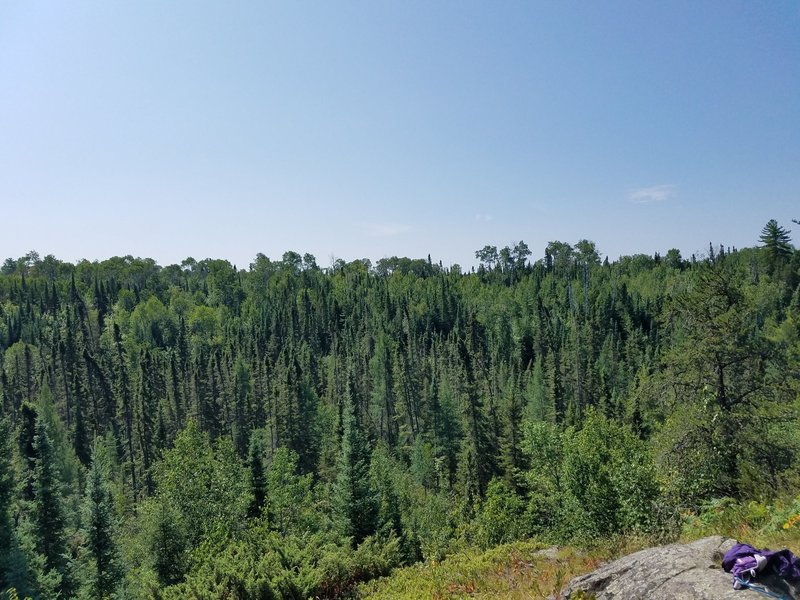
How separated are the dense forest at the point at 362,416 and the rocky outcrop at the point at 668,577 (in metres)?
4.36

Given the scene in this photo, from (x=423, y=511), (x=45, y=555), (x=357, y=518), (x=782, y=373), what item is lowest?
(x=423, y=511)

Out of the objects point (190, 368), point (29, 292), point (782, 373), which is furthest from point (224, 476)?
point (29, 292)

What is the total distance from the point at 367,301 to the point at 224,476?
100m

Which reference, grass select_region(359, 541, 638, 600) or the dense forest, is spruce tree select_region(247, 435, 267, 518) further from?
grass select_region(359, 541, 638, 600)

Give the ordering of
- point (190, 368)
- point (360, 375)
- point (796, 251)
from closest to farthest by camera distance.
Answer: point (190, 368) < point (360, 375) < point (796, 251)

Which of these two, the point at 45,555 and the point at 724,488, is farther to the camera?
the point at 45,555

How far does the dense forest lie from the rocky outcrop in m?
4.36

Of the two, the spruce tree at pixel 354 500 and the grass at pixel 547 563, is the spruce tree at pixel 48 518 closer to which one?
the spruce tree at pixel 354 500

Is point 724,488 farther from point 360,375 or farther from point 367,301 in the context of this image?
point 367,301

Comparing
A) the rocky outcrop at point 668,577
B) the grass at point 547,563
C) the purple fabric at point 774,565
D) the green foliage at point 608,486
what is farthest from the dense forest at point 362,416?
the purple fabric at point 774,565

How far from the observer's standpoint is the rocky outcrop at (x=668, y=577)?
6.37 metres

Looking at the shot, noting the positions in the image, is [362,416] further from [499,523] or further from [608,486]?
[608,486]

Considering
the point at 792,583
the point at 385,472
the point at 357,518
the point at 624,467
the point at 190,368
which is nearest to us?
the point at 792,583

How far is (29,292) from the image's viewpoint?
5389 inches
